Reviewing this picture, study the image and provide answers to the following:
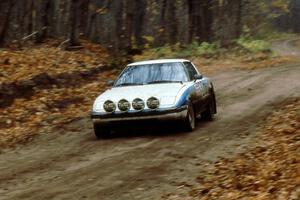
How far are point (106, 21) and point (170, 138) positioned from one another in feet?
135

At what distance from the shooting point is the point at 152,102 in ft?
35.5

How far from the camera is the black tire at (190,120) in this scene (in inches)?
438

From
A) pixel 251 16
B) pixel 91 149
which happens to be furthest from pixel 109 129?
pixel 251 16

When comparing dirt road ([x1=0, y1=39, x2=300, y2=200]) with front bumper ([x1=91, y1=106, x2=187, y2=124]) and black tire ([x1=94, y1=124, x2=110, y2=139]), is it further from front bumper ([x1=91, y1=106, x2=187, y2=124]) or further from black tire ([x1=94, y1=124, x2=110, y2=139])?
front bumper ([x1=91, y1=106, x2=187, y2=124])

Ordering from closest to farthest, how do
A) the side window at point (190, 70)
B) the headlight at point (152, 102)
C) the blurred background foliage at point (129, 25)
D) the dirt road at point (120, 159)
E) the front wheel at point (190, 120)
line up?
the dirt road at point (120, 159) < the headlight at point (152, 102) < the front wheel at point (190, 120) < the side window at point (190, 70) < the blurred background foliage at point (129, 25)

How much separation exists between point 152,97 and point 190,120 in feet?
3.50

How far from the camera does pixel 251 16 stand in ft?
213

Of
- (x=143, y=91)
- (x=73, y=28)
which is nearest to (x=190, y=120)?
(x=143, y=91)

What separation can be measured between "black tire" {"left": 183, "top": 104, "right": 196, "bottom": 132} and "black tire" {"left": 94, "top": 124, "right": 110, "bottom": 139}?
5.44 ft

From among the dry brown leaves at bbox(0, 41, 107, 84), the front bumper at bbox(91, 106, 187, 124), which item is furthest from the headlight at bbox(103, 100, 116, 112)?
the dry brown leaves at bbox(0, 41, 107, 84)

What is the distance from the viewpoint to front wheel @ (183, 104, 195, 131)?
36.5 feet

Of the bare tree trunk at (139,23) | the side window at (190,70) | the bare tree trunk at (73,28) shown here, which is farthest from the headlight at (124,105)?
the bare tree trunk at (139,23)

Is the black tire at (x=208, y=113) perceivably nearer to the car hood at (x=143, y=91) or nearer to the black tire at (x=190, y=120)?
the black tire at (x=190, y=120)

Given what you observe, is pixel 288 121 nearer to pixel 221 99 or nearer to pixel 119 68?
pixel 221 99
